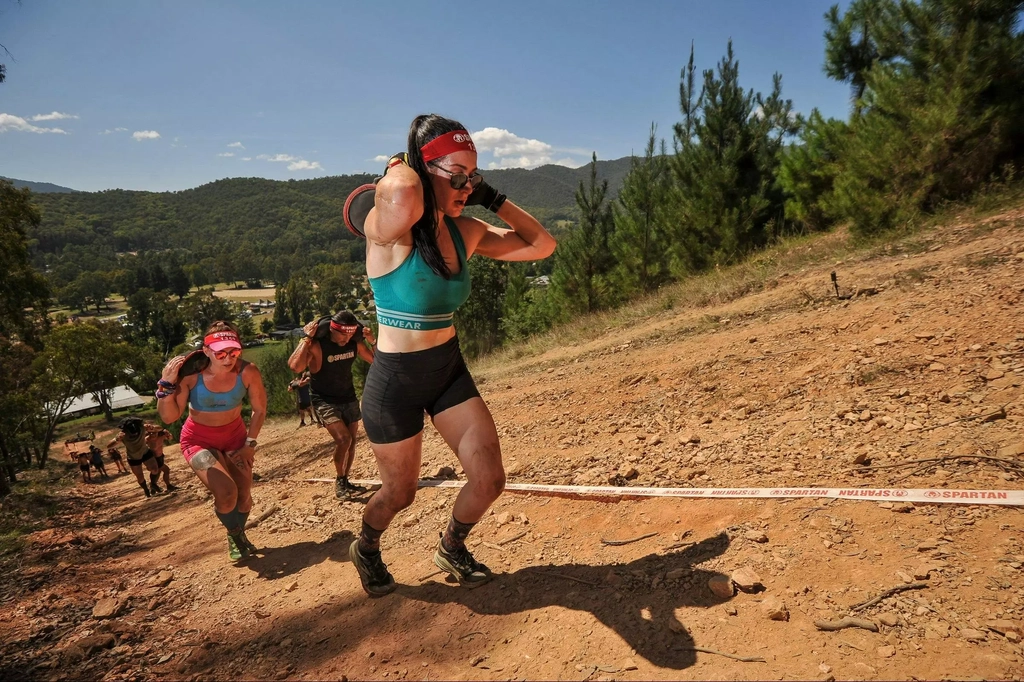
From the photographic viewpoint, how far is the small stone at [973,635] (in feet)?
5.90

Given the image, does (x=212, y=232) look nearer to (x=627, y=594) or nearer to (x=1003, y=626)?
(x=627, y=594)

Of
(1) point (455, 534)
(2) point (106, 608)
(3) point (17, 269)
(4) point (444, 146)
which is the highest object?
(3) point (17, 269)

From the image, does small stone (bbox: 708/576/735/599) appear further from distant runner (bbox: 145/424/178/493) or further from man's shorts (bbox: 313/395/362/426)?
distant runner (bbox: 145/424/178/493)

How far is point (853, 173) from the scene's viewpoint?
1126 centimetres

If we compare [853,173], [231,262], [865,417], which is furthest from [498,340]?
[231,262]

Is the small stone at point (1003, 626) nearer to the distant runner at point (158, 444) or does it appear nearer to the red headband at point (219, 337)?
the red headband at point (219, 337)

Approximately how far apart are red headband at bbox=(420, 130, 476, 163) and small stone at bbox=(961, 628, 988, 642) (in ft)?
8.37

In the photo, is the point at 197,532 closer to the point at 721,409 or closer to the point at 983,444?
the point at 721,409

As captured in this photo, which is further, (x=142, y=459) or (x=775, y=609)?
(x=142, y=459)

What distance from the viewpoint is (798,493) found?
284cm

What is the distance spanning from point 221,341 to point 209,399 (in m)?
0.43

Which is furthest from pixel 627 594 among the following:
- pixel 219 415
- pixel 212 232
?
pixel 212 232

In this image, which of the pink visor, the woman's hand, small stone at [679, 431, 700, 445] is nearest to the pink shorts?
the woman's hand

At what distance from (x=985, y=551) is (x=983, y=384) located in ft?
6.00
